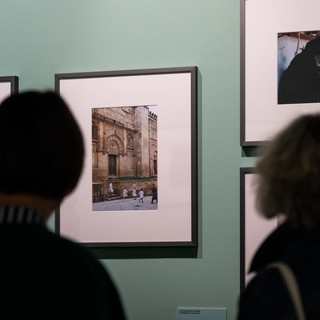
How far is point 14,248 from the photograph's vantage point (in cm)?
90

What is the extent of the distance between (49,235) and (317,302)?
492 millimetres

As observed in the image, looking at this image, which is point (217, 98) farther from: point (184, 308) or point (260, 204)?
point (260, 204)

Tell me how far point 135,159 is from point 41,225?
1015 millimetres

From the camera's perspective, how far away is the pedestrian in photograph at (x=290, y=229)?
906 millimetres

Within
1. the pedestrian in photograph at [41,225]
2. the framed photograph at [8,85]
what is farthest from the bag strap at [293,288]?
the framed photograph at [8,85]

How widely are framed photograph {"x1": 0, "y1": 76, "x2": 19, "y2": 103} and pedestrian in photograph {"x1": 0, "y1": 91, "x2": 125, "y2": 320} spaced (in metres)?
1.09

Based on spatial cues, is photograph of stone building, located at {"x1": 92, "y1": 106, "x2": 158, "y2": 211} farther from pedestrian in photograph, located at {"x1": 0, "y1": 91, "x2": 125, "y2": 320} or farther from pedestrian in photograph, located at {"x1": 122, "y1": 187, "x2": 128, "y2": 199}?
pedestrian in photograph, located at {"x1": 0, "y1": 91, "x2": 125, "y2": 320}

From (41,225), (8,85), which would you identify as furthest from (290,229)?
(8,85)

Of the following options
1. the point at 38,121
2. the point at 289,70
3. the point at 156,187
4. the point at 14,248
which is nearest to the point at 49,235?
the point at 14,248

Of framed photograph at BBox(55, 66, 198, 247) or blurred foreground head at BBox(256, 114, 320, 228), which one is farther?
framed photograph at BBox(55, 66, 198, 247)

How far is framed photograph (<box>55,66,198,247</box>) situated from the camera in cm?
189

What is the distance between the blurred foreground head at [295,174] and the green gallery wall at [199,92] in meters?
0.87

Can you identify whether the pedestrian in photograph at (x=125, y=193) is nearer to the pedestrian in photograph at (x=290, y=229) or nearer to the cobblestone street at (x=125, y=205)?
the cobblestone street at (x=125, y=205)

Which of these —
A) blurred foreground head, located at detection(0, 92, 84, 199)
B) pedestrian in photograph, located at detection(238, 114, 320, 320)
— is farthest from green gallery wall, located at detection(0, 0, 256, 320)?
blurred foreground head, located at detection(0, 92, 84, 199)
